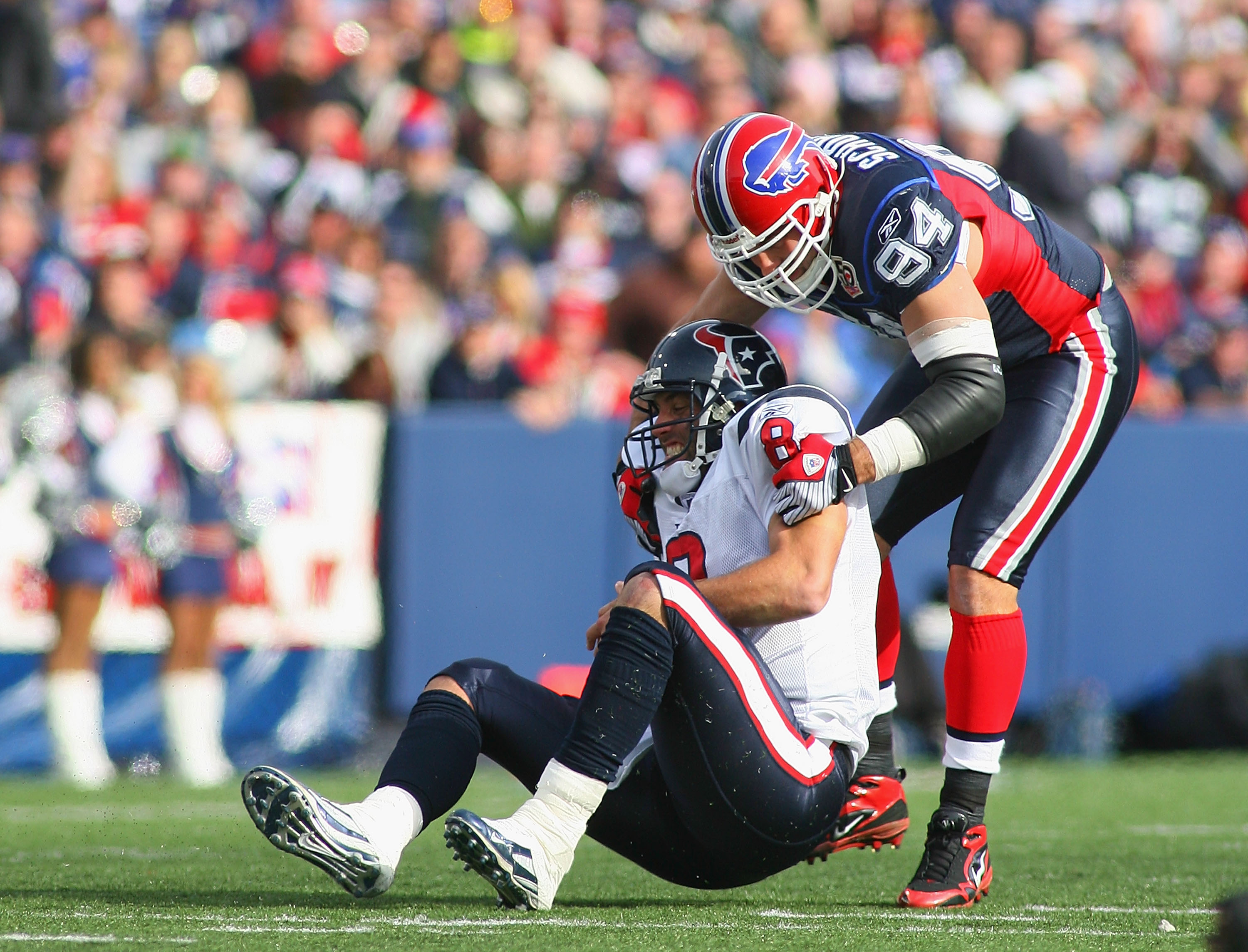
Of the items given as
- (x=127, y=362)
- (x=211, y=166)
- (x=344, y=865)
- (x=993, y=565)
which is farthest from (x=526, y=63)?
(x=344, y=865)

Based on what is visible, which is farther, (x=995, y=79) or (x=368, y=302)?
(x=995, y=79)

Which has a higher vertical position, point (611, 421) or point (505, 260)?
point (505, 260)

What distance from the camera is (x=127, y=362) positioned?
25.2 ft

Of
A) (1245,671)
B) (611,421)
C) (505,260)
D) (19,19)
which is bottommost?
(1245,671)

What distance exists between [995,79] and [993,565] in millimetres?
7399

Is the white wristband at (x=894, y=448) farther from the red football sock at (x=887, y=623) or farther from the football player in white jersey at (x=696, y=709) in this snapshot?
the red football sock at (x=887, y=623)

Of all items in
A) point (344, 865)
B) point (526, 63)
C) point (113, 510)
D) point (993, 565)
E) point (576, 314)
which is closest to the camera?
point (344, 865)

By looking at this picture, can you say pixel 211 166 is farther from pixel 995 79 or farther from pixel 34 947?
pixel 34 947

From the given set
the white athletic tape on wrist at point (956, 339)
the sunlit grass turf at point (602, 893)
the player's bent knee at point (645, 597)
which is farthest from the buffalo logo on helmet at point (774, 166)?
the sunlit grass turf at point (602, 893)

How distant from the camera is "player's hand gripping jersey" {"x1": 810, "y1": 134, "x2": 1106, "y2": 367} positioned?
11.8ft

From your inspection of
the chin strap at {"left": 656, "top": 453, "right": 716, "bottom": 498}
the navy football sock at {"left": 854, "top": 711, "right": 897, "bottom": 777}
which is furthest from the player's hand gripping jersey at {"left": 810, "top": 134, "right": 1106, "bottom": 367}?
the navy football sock at {"left": 854, "top": 711, "right": 897, "bottom": 777}

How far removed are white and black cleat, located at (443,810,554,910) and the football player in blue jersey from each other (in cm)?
90

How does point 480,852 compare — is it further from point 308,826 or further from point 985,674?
point 985,674

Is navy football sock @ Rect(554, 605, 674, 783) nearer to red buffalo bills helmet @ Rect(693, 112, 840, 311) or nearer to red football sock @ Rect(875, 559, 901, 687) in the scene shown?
red buffalo bills helmet @ Rect(693, 112, 840, 311)
